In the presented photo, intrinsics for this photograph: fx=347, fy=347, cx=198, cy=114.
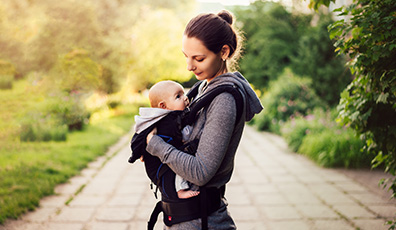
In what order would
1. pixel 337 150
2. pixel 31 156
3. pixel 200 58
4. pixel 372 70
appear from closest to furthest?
pixel 200 58
pixel 372 70
pixel 337 150
pixel 31 156

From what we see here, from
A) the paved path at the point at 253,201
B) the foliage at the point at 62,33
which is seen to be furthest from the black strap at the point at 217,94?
the foliage at the point at 62,33

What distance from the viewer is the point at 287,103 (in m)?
8.80

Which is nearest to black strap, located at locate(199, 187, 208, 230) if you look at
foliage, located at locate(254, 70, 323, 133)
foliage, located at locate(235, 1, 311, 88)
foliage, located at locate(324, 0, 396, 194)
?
foliage, located at locate(324, 0, 396, 194)

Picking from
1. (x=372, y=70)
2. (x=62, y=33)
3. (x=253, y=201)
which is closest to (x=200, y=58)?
(x=372, y=70)

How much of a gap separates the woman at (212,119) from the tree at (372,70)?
3.37 feet

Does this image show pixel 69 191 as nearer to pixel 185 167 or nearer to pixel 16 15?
pixel 185 167

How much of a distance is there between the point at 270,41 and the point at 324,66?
473 cm

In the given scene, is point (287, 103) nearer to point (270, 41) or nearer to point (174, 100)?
point (270, 41)

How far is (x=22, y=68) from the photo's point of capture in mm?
8141

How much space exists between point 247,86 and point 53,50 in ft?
31.4

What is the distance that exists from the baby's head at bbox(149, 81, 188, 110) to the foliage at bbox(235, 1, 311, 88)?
11136 millimetres

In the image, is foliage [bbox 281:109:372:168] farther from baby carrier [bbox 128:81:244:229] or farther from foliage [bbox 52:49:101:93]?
foliage [bbox 52:49:101:93]

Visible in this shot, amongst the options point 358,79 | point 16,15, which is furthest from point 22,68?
point 358,79

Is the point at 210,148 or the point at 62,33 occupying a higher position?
the point at 62,33
